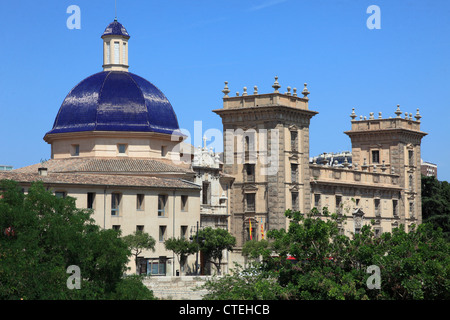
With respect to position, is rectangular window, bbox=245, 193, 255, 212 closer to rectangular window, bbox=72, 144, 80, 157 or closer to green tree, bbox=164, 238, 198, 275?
rectangular window, bbox=72, 144, 80, 157

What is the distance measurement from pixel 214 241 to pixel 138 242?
7.23 m

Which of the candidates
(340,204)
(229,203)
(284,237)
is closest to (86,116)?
(229,203)

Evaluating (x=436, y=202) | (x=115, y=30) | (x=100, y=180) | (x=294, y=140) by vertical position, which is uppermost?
(x=115, y=30)

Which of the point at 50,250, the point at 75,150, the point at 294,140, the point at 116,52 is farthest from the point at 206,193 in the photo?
the point at 50,250

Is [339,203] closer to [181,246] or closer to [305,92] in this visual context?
[305,92]

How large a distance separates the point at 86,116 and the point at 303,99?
18.6 metres

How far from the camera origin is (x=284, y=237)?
49.2m

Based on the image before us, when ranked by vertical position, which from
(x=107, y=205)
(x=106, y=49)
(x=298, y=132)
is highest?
(x=106, y=49)

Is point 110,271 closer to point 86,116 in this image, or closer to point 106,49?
point 86,116

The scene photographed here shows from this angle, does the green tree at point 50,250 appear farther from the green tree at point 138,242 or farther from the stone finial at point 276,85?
the stone finial at point 276,85

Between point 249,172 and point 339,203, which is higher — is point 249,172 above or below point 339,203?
above

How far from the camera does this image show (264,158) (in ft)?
261

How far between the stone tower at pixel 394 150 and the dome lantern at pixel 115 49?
94.4 ft
